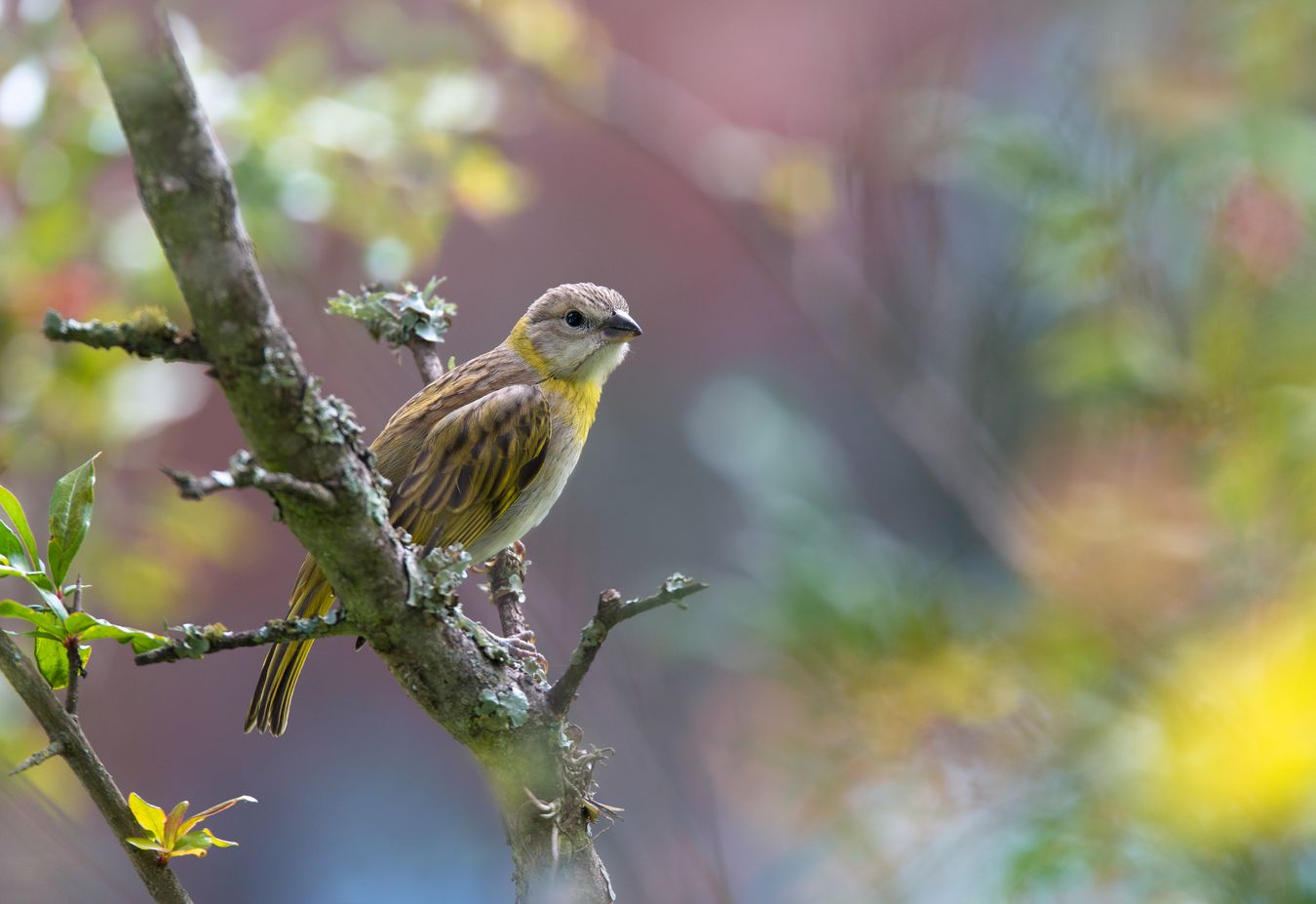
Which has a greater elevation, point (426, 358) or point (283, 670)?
point (426, 358)

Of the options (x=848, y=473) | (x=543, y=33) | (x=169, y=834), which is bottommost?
(x=169, y=834)

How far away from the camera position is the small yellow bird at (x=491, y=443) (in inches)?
105

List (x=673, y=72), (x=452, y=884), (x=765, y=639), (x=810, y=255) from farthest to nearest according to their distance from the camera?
(x=673, y=72)
(x=810, y=255)
(x=452, y=884)
(x=765, y=639)

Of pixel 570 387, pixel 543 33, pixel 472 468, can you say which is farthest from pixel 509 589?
pixel 543 33

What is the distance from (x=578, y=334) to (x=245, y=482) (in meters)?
2.32

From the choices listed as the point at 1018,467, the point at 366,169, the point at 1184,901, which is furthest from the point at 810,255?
the point at 1184,901

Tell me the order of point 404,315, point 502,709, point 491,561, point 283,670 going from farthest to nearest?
point 491,561 → point 404,315 → point 283,670 → point 502,709

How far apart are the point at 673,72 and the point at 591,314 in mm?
3646

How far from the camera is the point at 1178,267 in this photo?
3990 mm

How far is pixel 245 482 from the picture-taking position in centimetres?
130

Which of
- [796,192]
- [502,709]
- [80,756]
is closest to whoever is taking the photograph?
[80,756]

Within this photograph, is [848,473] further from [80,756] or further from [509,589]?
[80,756]

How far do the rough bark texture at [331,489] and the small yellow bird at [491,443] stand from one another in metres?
0.81

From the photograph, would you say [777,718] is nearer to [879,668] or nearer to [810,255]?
[879,668]
